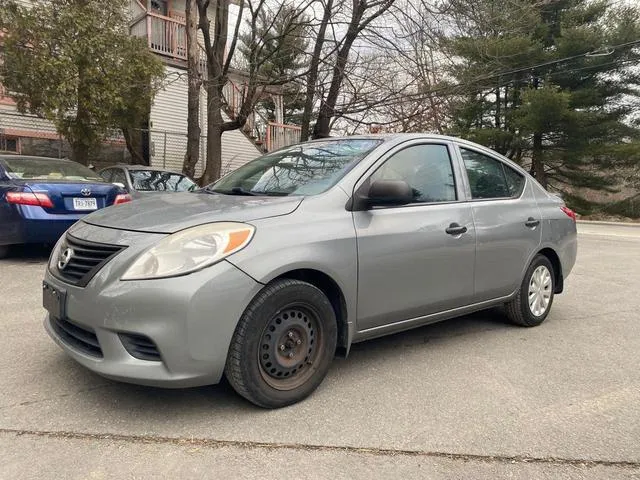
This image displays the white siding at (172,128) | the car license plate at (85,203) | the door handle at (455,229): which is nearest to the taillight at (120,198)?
the car license plate at (85,203)

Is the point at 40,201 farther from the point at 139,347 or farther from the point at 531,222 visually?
the point at 531,222

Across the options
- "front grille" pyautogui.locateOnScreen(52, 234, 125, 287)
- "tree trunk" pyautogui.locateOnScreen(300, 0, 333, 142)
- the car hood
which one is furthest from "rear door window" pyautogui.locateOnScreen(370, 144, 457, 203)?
"tree trunk" pyautogui.locateOnScreen(300, 0, 333, 142)

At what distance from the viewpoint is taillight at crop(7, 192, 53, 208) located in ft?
21.6

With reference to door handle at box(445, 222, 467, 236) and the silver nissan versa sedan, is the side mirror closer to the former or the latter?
the silver nissan versa sedan

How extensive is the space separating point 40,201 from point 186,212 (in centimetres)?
443

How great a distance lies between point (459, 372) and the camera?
12.4 feet

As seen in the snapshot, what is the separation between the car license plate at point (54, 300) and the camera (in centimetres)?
301

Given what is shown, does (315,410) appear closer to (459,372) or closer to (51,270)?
(459,372)

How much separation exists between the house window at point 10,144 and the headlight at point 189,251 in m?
14.8

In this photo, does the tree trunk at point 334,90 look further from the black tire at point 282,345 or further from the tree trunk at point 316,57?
the black tire at point 282,345

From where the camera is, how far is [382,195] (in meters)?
3.37

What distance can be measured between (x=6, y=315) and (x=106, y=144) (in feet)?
44.0

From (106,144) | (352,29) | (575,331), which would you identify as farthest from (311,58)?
(575,331)

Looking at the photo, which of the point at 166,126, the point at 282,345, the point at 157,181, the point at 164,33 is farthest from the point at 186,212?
the point at 164,33
